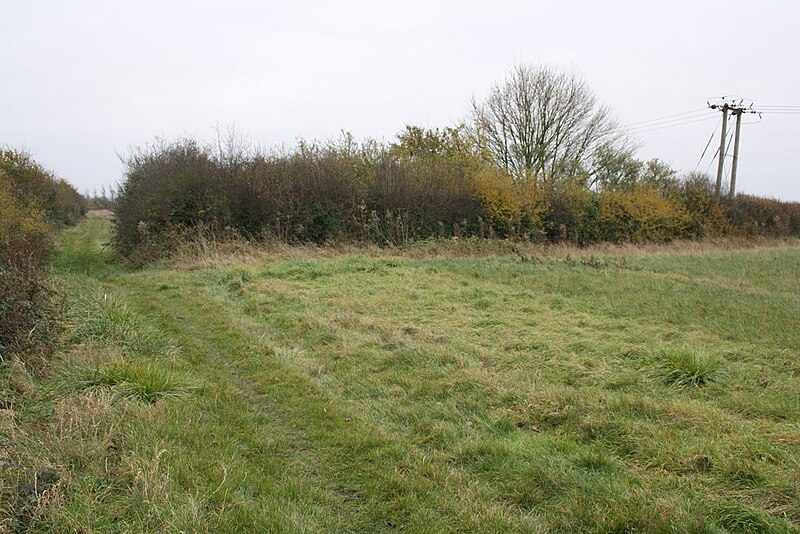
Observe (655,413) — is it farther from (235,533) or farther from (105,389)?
(105,389)

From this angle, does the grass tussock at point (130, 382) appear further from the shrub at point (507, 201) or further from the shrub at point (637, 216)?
the shrub at point (637, 216)

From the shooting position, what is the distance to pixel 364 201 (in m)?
20.2

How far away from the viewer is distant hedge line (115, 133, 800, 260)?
60.1 feet

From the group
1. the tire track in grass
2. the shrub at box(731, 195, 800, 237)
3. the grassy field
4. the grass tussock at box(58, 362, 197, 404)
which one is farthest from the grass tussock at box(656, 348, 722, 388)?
the shrub at box(731, 195, 800, 237)

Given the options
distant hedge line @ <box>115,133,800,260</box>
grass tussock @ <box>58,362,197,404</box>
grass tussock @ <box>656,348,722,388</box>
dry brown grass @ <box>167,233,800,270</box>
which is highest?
distant hedge line @ <box>115,133,800,260</box>

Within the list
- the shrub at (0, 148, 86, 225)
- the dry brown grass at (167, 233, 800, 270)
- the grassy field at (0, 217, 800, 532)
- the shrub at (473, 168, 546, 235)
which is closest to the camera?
the grassy field at (0, 217, 800, 532)

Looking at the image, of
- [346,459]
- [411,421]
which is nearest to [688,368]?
[411,421]

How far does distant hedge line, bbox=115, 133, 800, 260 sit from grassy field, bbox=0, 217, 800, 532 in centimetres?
939

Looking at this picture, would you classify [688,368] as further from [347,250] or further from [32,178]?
[32,178]

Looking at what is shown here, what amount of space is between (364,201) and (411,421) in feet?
51.9

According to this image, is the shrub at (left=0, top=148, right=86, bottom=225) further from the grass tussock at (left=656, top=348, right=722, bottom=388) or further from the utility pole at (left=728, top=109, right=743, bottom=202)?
the utility pole at (left=728, top=109, right=743, bottom=202)

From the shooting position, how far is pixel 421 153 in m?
29.3

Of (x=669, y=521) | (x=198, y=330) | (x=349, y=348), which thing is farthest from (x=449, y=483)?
(x=198, y=330)

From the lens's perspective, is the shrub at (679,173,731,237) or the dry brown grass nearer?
the dry brown grass
